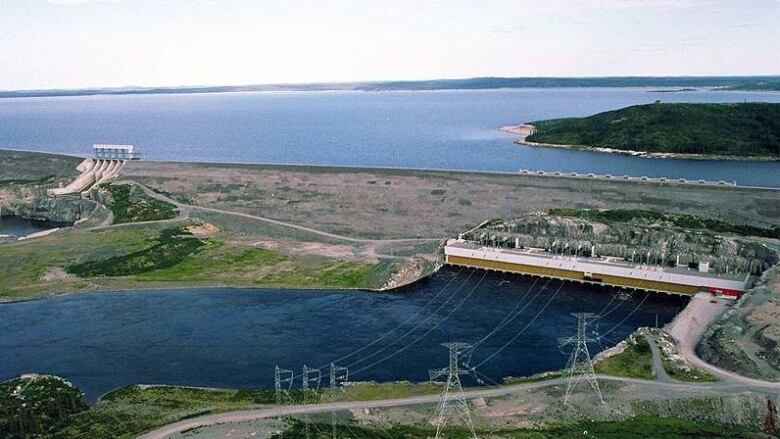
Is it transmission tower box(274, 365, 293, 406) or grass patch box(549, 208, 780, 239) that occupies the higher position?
grass patch box(549, 208, 780, 239)

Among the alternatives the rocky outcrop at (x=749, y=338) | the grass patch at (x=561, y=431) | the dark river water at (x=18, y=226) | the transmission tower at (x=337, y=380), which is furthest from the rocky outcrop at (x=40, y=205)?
the rocky outcrop at (x=749, y=338)

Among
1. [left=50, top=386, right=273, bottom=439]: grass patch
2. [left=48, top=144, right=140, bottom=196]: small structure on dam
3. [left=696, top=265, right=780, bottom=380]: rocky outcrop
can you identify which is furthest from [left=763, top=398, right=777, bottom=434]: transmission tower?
[left=48, top=144, right=140, bottom=196]: small structure on dam

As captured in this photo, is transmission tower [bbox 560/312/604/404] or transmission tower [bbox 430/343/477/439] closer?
transmission tower [bbox 430/343/477/439]

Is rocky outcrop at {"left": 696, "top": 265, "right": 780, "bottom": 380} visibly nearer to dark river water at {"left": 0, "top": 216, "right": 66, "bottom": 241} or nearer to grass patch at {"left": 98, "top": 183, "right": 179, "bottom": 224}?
grass patch at {"left": 98, "top": 183, "right": 179, "bottom": 224}

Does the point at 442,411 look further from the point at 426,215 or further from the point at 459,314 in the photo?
the point at 426,215

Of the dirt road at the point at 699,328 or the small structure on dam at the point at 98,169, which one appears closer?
the dirt road at the point at 699,328

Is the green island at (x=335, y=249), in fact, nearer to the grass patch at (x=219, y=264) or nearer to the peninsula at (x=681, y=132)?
the grass patch at (x=219, y=264)

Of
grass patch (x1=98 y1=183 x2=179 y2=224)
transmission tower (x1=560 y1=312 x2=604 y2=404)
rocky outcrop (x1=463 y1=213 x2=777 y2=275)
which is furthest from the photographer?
grass patch (x1=98 y1=183 x2=179 y2=224)

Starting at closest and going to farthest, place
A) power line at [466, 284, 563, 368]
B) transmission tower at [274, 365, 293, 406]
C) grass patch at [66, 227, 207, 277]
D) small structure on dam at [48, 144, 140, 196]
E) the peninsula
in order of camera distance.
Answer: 1. transmission tower at [274, 365, 293, 406]
2. power line at [466, 284, 563, 368]
3. grass patch at [66, 227, 207, 277]
4. small structure on dam at [48, 144, 140, 196]
5. the peninsula
